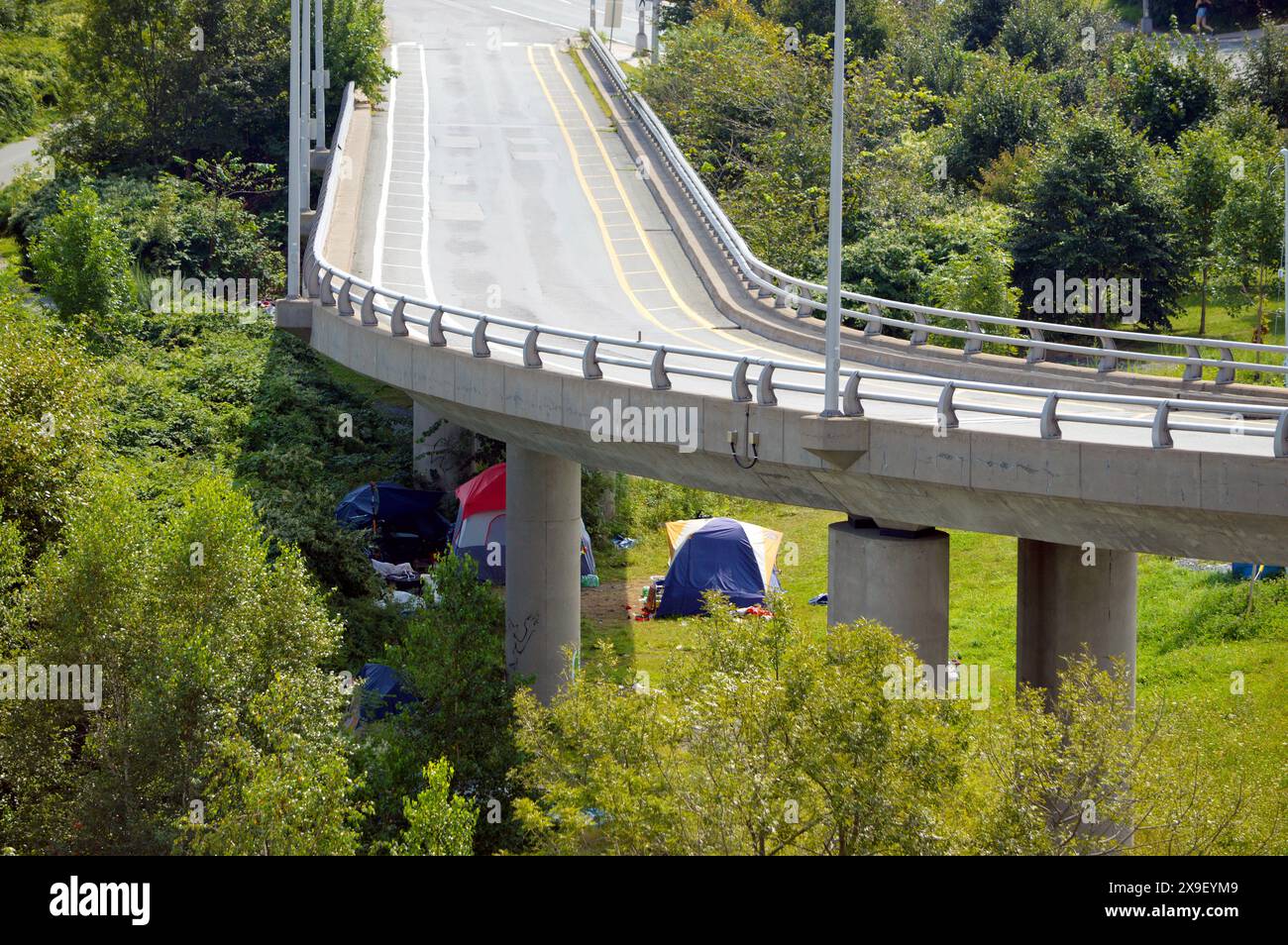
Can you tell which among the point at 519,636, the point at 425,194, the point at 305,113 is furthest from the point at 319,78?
the point at 519,636

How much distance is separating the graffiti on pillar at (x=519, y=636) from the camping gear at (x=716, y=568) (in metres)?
5.35

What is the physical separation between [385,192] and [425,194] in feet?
3.69

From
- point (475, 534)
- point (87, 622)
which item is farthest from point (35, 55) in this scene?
point (87, 622)

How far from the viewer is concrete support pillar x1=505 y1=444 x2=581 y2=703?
32.2m

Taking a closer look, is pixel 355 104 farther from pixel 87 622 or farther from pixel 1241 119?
pixel 87 622

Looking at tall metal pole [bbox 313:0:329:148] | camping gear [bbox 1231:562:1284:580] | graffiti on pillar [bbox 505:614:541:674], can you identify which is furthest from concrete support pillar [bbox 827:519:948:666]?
tall metal pole [bbox 313:0:329:148]

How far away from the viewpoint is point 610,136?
179 feet

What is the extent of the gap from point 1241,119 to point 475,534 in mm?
26653

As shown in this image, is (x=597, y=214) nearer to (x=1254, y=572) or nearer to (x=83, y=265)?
(x=83, y=265)

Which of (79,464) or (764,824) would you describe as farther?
(79,464)
